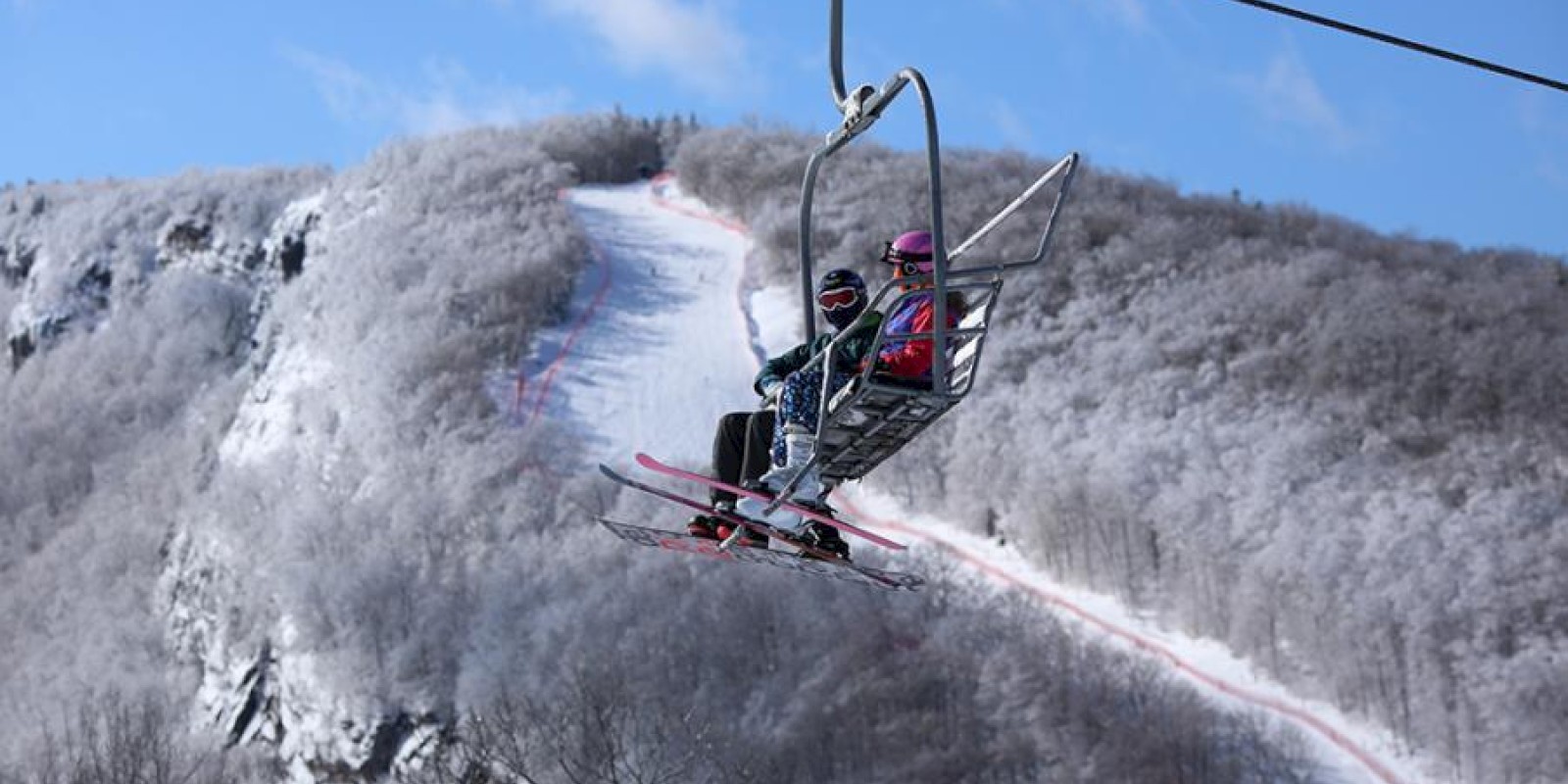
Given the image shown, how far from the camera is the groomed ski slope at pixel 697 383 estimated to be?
35544 millimetres

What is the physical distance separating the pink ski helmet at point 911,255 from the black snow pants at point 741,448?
169 centimetres

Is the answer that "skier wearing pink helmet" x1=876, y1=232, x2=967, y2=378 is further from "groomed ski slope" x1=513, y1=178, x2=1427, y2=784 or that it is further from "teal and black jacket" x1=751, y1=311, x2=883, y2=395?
"groomed ski slope" x1=513, y1=178, x2=1427, y2=784

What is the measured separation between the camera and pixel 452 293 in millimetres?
56500

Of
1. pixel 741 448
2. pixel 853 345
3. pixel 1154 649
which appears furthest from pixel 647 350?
pixel 853 345

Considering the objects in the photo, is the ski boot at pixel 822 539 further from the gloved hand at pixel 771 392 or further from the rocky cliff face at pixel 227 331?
the rocky cliff face at pixel 227 331

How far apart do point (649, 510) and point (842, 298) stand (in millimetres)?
31951

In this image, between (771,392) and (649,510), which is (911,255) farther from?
(649,510)

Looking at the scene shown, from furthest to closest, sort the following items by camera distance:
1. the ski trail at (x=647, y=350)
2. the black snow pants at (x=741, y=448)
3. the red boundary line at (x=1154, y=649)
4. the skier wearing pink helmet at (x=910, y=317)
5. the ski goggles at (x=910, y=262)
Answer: the ski trail at (x=647, y=350) → the red boundary line at (x=1154, y=649) → the black snow pants at (x=741, y=448) → the ski goggles at (x=910, y=262) → the skier wearing pink helmet at (x=910, y=317)

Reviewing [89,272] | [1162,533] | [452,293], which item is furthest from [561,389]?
[89,272]

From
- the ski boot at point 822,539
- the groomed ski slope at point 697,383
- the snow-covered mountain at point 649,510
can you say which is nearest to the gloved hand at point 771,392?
the ski boot at point 822,539

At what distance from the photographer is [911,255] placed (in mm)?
10438

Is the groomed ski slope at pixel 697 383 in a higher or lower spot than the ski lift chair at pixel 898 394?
lower

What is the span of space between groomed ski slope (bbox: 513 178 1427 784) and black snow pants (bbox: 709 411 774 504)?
22550 mm

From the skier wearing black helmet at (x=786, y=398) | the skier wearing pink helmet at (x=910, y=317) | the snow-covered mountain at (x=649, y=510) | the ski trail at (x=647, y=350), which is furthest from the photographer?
the ski trail at (x=647, y=350)
